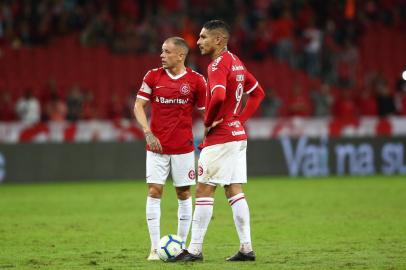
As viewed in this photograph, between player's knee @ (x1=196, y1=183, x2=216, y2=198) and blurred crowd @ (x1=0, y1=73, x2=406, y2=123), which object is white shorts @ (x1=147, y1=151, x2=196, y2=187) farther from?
blurred crowd @ (x1=0, y1=73, x2=406, y2=123)

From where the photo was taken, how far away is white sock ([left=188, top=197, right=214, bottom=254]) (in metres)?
8.91

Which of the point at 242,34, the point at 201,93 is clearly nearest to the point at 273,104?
the point at 242,34

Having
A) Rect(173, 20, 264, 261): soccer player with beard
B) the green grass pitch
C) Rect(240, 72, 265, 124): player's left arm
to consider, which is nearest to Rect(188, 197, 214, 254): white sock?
Rect(173, 20, 264, 261): soccer player with beard

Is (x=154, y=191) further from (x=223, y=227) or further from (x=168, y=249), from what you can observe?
(x=223, y=227)

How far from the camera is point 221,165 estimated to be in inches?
350

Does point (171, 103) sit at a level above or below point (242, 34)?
below

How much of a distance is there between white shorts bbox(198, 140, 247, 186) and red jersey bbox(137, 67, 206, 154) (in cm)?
67

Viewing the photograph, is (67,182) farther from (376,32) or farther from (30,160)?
(376,32)

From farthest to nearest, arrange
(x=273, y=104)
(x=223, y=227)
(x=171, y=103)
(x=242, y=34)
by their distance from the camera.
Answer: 1. (x=242, y=34)
2. (x=273, y=104)
3. (x=223, y=227)
4. (x=171, y=103)

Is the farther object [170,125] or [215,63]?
[170,125]

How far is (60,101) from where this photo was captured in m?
23.1

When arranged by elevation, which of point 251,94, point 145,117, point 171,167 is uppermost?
point 251,94

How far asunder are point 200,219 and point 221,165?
2.01 ft

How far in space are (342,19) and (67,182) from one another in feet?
39.4
